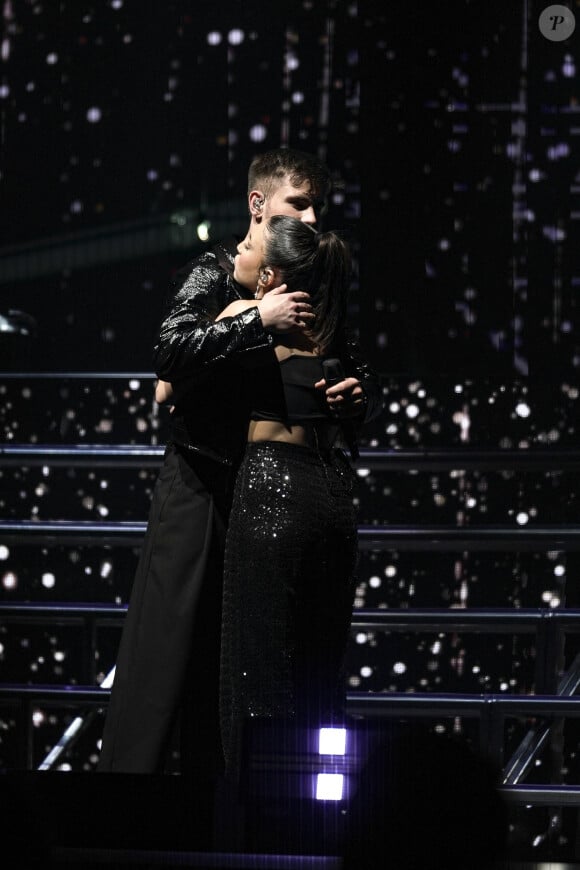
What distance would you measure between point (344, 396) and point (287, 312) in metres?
0.19

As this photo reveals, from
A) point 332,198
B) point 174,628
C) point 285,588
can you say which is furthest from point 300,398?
point 332,198

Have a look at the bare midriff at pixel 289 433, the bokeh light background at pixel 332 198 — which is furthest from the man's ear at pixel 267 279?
the bokeh light background at pixel 332 198

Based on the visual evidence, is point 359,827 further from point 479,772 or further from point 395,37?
point 395,37

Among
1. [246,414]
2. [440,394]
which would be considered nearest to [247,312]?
[246,414]

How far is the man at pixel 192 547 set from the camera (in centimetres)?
237

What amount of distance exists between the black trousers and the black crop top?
360 millimetres

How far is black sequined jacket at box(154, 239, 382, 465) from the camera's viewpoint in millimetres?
2146

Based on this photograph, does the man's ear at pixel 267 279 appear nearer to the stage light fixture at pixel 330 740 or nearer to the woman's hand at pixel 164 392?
the woman's hand at pixel 164 392

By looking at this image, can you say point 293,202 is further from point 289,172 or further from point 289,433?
point 289,433

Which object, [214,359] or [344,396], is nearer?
[344,396]

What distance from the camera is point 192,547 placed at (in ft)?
7.88

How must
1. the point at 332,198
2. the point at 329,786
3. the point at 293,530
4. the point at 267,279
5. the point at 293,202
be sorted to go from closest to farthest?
the point at 329,786 < the point at 293,530 < the point at 267,279 < the point at 293,202 < the point at 332,198

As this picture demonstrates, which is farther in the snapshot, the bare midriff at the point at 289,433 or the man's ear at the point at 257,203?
the man's ear at the point at 257,203

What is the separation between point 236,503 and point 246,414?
11.8 inches
